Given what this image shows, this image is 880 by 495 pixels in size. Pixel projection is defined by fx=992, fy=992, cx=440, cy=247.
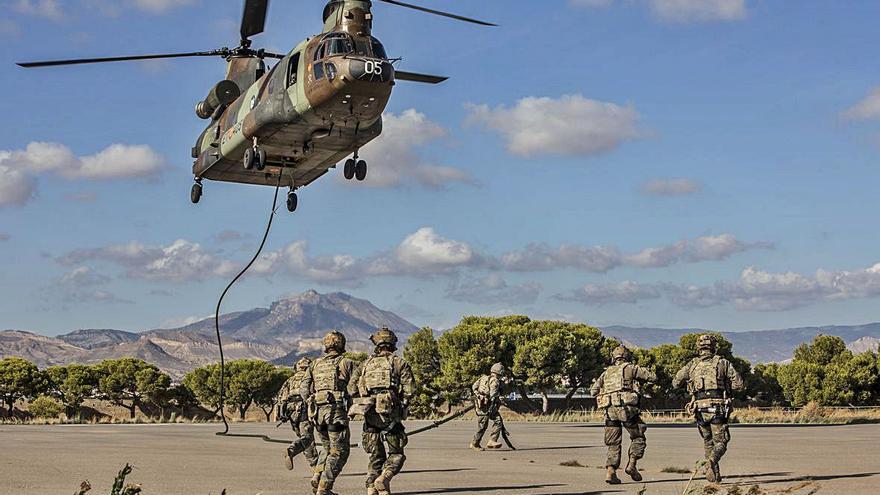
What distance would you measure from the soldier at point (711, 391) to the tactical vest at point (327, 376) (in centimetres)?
518

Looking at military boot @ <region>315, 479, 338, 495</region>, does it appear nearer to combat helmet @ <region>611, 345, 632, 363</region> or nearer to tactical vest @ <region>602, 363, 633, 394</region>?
tactical vest @ <region>602, 363, 633, 394</region>

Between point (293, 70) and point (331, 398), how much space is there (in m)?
8.93

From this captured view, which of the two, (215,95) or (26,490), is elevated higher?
(215,95)

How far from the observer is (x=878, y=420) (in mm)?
45125

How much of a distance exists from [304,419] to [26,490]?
4.35 m

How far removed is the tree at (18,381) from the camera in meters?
66.8

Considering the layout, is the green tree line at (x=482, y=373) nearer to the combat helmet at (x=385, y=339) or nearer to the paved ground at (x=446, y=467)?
the paved ground at (x=446, y=467)

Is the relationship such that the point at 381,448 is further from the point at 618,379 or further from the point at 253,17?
the point at 253,17

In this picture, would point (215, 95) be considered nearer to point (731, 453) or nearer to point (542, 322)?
point (731, 453)

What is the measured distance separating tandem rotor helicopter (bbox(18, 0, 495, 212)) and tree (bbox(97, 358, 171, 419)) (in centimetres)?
4970

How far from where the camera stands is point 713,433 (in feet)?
48.1

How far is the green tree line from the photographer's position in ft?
208

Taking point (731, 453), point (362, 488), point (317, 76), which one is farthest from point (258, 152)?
point (731, 453)

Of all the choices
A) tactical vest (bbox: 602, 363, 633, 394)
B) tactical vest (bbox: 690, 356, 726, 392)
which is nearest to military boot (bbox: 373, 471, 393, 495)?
tactical vest (bbox: 602, 363, 633, 394)
